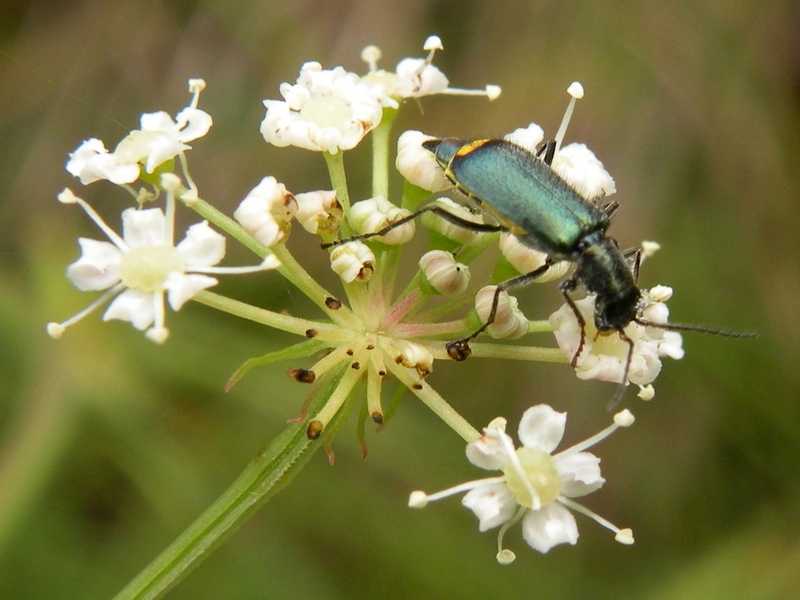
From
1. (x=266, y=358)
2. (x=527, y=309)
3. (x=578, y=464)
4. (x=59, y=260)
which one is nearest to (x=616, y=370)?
(x=578, y=464)

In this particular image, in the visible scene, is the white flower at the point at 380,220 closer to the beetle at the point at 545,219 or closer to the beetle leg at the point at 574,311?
the beetle at the point at 545,219

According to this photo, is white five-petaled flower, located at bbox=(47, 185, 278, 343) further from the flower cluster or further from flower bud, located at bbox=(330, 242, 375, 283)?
flower bud, located at bbox=(330, 242, 375, 283)

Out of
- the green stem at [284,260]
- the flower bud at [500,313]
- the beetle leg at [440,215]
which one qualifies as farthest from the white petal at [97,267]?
the flower bud at [500,313]

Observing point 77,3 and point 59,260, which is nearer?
point 59,260

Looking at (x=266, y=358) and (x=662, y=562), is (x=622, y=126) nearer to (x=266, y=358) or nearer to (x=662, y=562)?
(x=662, y=562)

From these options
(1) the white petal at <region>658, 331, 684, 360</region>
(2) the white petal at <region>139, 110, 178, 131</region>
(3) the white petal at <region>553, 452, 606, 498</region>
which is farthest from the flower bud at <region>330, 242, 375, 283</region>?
(1) the white petal at <region>658, 331, 684, 360</region>
